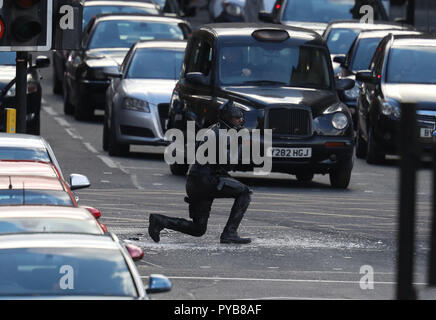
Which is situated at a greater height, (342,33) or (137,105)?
(137,105)

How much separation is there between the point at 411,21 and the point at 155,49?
15712mm

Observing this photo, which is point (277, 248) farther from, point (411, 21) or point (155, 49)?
point (411, 21)

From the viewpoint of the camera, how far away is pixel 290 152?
19.2m

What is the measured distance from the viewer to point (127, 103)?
22.5 meters

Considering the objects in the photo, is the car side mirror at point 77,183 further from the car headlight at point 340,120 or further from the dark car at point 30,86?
the dark car at point 30,86

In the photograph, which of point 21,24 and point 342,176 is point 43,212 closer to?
point 21,24

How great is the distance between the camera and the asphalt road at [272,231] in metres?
12.2

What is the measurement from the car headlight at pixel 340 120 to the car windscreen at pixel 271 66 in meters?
0.81

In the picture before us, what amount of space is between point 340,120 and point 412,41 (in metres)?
4.42

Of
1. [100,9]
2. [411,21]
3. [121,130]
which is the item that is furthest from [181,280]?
[411,21]

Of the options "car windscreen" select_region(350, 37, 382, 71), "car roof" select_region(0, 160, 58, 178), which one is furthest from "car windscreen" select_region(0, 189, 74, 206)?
"car windscreen" select_region(350, 37, 382, 71)

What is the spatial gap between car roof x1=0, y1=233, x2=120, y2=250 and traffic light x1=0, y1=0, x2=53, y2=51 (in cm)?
596

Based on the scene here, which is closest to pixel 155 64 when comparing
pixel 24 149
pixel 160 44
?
pixel 160 44
